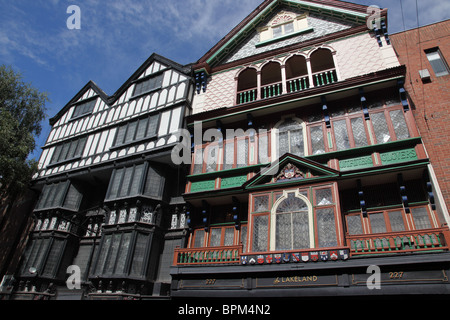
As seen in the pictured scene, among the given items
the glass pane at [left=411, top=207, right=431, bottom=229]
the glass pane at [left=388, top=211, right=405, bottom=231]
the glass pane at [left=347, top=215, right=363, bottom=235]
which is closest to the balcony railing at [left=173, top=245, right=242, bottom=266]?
the glass pane at [left=347, top=215, right=363, bottom=235]

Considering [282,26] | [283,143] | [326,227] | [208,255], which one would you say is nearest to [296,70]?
[282,26]

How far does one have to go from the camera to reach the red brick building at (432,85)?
39.7 feet

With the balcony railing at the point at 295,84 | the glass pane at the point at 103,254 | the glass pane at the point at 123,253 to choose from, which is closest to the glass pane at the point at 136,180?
the glass pane at the point at 123,253

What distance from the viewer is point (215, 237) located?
14.3 metres

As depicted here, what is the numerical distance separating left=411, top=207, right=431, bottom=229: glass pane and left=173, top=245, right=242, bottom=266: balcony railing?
6.40 metres

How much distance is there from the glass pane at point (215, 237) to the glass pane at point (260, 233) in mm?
2621

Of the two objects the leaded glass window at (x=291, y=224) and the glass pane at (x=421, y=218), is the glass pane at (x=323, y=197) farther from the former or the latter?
the glass pane at (x=421, y=218)

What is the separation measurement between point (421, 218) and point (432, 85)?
684 centimetres

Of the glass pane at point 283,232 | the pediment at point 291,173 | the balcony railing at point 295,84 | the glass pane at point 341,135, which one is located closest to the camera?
the glass pane at point 283,232

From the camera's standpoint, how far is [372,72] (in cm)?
1353

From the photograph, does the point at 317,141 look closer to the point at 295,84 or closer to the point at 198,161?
the point at 295,84

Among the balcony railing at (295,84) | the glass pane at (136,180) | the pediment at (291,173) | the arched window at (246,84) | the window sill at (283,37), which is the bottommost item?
the pediment at (291,173)

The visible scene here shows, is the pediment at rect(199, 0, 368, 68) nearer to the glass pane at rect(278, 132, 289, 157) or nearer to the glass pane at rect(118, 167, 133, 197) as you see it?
the glass pane at rect(278, 132, 289, 157)

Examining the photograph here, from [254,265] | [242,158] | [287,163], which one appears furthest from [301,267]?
[242,158]
